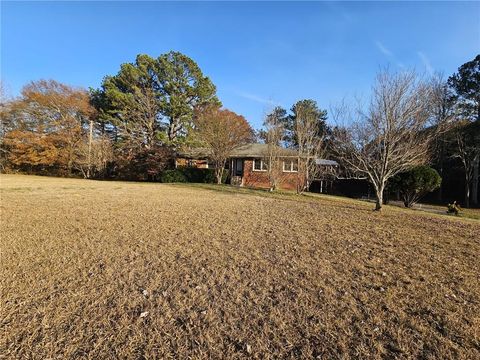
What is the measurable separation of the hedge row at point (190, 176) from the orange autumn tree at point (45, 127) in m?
12.4

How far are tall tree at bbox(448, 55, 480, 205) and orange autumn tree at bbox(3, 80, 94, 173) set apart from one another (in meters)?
34.6

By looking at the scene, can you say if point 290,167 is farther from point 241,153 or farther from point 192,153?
point 192,153

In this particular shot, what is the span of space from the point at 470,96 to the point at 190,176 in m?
23.2

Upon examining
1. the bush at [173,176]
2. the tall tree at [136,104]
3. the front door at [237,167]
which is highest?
the tall tree at [136,104]

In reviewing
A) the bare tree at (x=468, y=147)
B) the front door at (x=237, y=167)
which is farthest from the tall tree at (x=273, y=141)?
the bare tree at (x=468, y=147)

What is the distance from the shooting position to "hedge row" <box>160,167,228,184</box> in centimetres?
2356

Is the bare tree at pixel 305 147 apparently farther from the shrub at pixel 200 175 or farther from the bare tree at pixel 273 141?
the shrub at pixel 200 175

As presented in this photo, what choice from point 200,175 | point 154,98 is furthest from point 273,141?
point 154,98

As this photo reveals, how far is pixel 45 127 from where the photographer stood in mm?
29688

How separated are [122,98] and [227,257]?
25.6m

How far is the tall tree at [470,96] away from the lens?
21.0 metres

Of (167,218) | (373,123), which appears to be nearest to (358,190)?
(373,123)

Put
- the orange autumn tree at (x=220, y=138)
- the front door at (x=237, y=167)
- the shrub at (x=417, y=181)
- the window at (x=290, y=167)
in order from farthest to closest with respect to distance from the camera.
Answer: the front door at (x=237, y=167), the window at (x=290, y=167), the orange autumn tree at (x=220, y=138), the shrub at (x=417, y=181)

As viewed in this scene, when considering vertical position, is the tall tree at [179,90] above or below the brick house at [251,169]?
above
